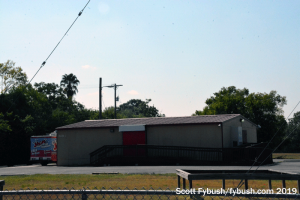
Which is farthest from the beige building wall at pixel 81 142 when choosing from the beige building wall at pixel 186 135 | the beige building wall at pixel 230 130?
the beige building wall at pixel 230 130

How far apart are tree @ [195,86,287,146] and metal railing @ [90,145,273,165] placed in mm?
21699

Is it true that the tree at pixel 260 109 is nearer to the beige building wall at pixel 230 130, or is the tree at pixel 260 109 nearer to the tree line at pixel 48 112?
the tree line at pixel 48 112

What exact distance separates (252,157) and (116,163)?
9124 mm

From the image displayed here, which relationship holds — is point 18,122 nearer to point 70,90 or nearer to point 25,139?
point 25,139

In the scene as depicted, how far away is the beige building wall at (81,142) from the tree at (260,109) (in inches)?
915

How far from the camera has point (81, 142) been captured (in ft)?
87.0

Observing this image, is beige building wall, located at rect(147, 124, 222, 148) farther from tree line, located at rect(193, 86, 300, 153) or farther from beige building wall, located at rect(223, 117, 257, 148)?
tree line, located at rect(193, 86, 300, 153)

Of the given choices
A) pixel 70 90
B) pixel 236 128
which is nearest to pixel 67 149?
pixel 236 128

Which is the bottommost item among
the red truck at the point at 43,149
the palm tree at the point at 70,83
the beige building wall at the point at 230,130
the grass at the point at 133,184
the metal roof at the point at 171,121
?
the grass at the point at 133,184

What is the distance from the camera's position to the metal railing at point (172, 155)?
2150 cm

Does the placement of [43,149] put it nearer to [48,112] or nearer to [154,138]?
[154,138]

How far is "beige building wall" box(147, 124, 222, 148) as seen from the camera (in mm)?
22844

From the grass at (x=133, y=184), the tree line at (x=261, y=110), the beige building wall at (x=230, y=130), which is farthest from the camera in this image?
the tree line at (x=261, y=110)

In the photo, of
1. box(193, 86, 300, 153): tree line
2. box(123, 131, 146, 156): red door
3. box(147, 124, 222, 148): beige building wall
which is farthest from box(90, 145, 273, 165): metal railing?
box(193, 86, 300, 153): tree line
